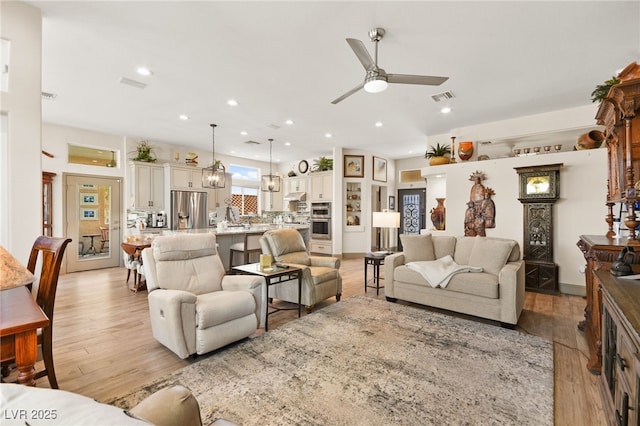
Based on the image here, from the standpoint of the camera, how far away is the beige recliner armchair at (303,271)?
361cm

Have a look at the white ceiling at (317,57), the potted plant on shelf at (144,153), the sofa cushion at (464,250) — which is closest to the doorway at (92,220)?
the potted plant on shelf at (144,153)

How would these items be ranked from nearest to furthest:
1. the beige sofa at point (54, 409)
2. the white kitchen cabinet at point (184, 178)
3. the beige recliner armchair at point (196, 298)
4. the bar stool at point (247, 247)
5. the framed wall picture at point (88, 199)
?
the beige sofa at point (54, 409) → the beige recliner armchair at point (196, 298) → the bar stool at point (247, 247) → the framed wall picture at point (88, 199) → the white kitchen cabinet at point (184, 178)

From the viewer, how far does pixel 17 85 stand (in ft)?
7.18

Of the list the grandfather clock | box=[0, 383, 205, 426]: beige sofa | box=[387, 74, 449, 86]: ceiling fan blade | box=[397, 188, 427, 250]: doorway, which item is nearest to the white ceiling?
box=[387, 74, 449, 86]: ceiling fan blade

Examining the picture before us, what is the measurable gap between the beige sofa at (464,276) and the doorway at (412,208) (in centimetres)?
454

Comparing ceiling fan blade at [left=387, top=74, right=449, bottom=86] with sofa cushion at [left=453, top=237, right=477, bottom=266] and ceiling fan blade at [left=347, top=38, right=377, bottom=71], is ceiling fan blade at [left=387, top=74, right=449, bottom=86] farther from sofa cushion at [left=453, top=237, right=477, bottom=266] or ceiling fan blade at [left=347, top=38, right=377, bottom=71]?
sofa cushion at [left=453, top=237, right=477, bottom=266]

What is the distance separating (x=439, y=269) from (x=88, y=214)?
6.84m

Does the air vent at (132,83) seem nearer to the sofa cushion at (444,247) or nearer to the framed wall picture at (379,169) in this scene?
the sofa cushion at (444,247)

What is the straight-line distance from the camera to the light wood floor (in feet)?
6.76

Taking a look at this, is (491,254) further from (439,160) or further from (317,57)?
(317,57)

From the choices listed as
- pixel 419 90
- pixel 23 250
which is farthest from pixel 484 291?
pixel 23 250

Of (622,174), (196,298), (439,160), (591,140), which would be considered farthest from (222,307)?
(591,140)

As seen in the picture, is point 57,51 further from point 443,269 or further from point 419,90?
point 443,269

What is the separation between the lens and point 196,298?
251 centimetres
